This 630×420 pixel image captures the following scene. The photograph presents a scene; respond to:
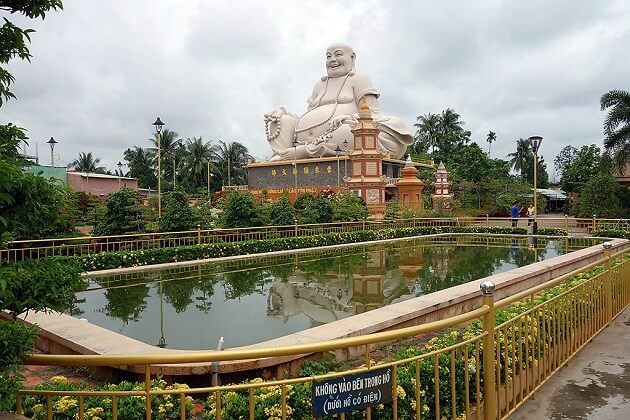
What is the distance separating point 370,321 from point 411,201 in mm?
26485

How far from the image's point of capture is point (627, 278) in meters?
7.29

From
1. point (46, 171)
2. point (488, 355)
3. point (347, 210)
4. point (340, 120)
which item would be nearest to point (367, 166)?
point (340, 120)

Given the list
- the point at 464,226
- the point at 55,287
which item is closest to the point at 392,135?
the point at 464,226

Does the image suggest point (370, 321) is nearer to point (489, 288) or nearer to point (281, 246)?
point (489, 288)

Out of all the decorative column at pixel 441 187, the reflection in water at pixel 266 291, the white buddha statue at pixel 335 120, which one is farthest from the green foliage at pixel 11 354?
the white buddha statue at pixel 335 120

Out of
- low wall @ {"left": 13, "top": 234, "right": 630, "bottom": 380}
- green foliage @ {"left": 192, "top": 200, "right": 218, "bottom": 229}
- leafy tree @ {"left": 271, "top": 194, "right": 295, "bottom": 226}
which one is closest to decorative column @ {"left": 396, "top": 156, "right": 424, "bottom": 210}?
leafy tree @ {"left": 271, "top": 194, "right": 295, "bottom": 226}

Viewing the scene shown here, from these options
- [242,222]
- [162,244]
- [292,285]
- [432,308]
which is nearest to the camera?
[432,308]

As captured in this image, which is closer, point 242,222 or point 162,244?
point 162,244

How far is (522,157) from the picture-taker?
62.5 meters

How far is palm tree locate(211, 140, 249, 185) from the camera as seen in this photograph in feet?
167

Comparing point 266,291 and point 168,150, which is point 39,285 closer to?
point 266,291

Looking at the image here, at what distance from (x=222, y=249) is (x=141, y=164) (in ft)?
146

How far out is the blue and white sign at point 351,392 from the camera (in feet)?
8.27

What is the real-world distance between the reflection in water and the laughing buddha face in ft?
83.4
